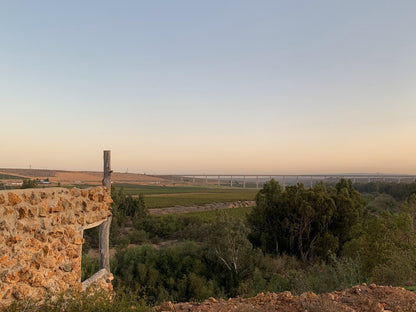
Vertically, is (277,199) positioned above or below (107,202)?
below

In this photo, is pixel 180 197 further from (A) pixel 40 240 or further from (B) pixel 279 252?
(A) pixel 40 240

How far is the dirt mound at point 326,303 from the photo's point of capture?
4684 millimetres

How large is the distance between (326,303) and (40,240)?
4883 mm

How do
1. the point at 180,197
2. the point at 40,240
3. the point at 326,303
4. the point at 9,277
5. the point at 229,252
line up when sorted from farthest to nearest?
the point at 180,197, the point at 229,252, the point at 326,303, the point at 40,240, the point at 9,277

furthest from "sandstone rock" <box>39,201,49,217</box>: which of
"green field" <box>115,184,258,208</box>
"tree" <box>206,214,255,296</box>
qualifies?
"green field" <box>115,184,258,208</box>

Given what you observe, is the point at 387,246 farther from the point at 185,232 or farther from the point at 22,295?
the point at 185,232

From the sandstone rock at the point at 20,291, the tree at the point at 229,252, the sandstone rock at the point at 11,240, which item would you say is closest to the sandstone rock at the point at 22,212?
the sandstone rock at the point at 11,240

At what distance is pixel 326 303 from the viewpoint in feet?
15.6

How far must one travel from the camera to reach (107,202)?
675 centimetres

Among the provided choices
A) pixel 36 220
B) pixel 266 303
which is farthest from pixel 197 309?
pixel 36 220

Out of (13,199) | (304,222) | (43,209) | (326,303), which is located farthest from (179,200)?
(13,199)

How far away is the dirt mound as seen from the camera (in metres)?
4.68

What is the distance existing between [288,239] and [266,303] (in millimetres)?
12411

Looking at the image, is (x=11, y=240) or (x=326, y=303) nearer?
(x=11, y=240)
